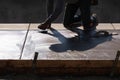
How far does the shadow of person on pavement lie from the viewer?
23.1 feet

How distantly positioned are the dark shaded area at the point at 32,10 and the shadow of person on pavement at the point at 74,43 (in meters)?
6.01

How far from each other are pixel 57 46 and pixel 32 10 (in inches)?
290

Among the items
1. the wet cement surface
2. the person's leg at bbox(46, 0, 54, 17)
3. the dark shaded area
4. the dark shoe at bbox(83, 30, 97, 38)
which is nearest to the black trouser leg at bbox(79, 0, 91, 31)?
the dark shoe at bbox(83, 30, 97, 38)

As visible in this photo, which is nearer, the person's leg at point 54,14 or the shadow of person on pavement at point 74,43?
the shadow of person on pavement at point 74,43

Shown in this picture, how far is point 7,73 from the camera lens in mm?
6496

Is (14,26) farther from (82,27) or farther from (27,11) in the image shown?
(27,11)

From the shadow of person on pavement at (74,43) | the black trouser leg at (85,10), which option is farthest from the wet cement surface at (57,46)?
the black trouser leg at (85,10)

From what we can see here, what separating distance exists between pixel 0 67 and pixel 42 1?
8.50m

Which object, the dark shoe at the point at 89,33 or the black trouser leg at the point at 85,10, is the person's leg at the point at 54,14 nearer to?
the black trouser leg at the point at 85,10

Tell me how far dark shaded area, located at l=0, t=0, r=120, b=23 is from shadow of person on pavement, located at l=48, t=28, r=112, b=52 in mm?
6007

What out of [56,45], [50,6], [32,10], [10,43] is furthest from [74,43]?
[32,10]

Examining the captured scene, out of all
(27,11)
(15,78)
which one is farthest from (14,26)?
(27,11)

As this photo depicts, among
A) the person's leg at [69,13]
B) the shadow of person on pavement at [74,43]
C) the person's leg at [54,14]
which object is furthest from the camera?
the person's leg at [69,13]

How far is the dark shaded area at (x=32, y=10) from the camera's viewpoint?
45.0 feet
